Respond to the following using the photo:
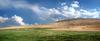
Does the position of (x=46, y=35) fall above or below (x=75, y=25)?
below

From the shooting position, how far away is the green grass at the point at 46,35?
358 inches

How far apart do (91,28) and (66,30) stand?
800 millimetres

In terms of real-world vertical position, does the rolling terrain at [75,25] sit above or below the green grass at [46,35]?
above

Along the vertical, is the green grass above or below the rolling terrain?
below

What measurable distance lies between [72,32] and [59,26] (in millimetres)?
481

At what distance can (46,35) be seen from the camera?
30.3 feet

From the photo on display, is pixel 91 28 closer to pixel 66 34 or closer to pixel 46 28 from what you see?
pixel 66 34

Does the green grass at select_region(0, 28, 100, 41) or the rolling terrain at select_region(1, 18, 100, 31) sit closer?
the green grass at select_region(0, 28, 100, 41)

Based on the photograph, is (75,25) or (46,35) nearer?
(46,35)

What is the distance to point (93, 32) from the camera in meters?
9.26

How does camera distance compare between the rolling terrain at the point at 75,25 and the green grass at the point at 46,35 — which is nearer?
the green grass at the point at 46,35

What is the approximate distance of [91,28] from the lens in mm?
9281

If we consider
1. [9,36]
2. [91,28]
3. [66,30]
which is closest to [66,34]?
[66,30]

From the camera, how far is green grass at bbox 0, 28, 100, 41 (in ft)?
29.8
